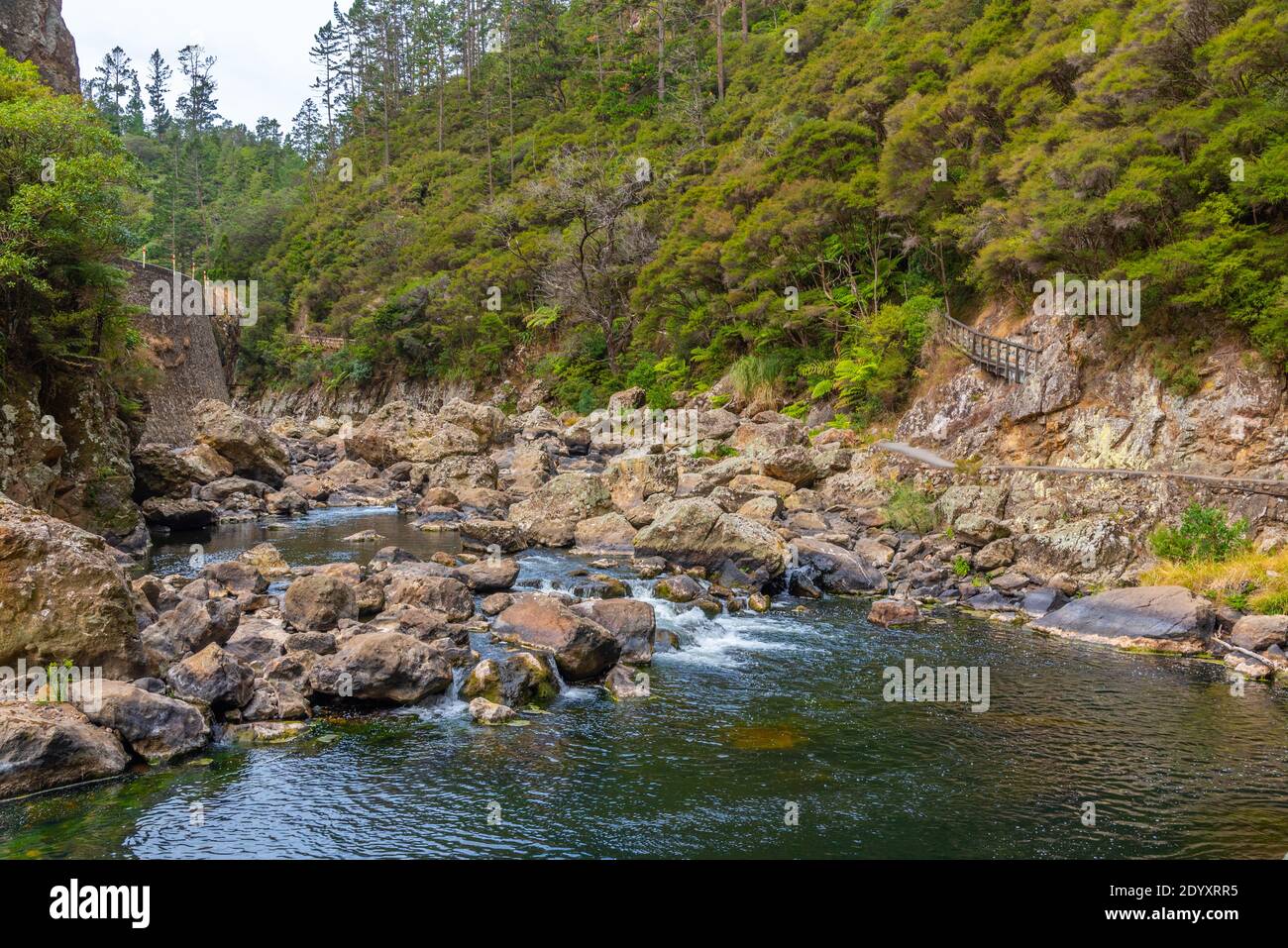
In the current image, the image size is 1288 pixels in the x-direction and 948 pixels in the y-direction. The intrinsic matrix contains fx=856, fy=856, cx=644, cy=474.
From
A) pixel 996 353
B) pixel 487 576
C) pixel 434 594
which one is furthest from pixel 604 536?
pixel 996 353

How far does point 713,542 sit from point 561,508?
6.19 meters

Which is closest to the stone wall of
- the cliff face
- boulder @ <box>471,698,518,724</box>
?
the cliff face

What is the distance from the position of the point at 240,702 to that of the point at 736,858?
6.67 metres

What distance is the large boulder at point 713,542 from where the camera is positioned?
1905 centimetres

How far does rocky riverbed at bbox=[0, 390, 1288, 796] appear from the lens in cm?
1071

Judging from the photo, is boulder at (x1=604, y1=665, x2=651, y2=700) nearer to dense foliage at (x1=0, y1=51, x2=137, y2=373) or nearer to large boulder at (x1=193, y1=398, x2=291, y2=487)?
dense foliage at (x1=0, y1=51, x2=137, y2=373)

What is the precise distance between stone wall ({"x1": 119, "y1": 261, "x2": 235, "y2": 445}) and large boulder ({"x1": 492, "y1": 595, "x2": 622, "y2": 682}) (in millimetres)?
26521

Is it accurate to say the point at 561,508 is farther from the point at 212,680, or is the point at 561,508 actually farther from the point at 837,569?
the point at 212,680

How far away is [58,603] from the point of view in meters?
10.8

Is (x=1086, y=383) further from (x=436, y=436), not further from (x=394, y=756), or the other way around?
(x=436, y=436)

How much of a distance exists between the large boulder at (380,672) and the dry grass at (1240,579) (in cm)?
1361

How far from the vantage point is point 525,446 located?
109ft
